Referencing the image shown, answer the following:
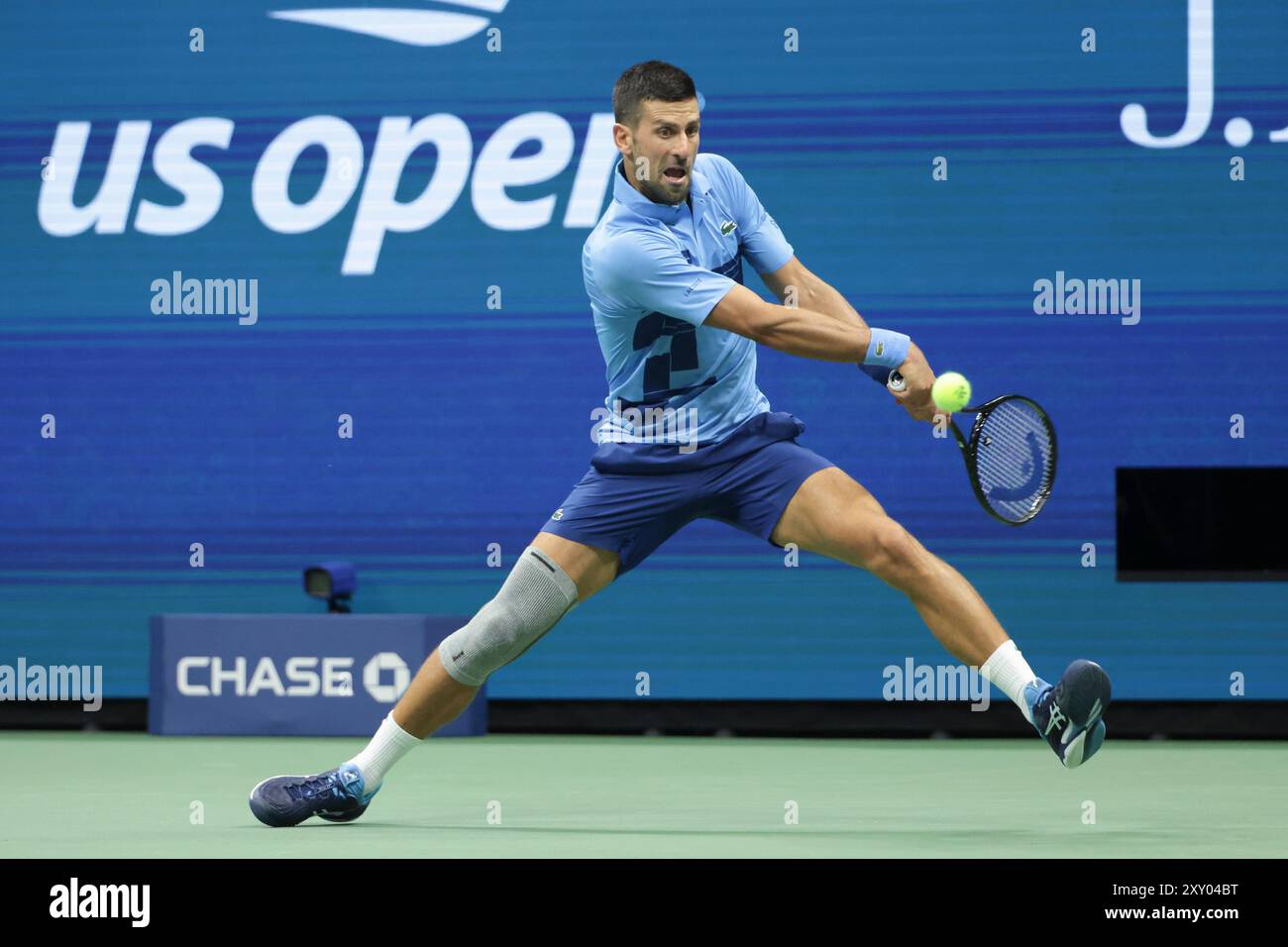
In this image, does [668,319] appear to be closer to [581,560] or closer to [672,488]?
[672,488]

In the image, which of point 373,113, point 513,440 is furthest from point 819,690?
point 373,113

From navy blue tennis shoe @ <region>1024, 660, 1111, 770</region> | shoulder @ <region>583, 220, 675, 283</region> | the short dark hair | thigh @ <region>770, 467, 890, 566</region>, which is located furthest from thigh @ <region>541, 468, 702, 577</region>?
navy blue tennis shoe @ <region>1024, 660, 1111, 770</region>

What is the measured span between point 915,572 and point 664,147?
1.38 meters

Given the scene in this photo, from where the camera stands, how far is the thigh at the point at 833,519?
5.72 m

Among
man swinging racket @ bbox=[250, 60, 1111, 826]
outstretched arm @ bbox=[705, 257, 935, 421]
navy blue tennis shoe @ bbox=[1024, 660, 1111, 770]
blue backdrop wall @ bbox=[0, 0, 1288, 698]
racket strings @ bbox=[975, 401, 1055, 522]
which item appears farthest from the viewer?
blue backdrop wall @ bbox=[0, 0, 1288, 698]

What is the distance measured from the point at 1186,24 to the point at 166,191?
4.54 m

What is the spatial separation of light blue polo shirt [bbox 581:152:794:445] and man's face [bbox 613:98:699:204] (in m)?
0.06

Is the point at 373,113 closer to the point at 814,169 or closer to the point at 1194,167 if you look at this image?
the point at 814,169

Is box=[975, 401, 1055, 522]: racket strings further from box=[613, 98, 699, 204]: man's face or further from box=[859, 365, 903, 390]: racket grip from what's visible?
box=[613, 98, 699, 204]: man's face

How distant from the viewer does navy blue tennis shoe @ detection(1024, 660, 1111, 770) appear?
5426 millimetres

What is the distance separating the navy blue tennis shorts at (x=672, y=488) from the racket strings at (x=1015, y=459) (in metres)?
0.47

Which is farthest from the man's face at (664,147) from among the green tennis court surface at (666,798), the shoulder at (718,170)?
the green tennis court surface at (666,798)

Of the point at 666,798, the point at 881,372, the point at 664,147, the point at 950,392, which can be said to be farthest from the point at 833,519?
the point at 666,798

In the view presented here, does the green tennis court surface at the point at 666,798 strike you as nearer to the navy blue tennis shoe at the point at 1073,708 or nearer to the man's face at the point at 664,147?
the navy blue tennis shoe at the point at 1073,708
